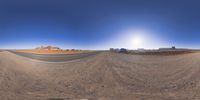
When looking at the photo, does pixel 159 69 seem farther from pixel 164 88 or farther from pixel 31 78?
pixel 31 78

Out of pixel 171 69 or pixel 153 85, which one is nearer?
pixel 153 85

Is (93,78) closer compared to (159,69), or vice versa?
(93,78)

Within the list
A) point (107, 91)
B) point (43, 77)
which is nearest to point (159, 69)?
point (107, 91)

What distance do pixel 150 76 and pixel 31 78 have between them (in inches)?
401

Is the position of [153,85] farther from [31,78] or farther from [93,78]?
[31,78]

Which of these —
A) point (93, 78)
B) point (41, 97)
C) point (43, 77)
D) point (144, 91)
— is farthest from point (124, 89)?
point (43, 77)

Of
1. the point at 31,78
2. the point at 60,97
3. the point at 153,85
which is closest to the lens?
the point at 60,97

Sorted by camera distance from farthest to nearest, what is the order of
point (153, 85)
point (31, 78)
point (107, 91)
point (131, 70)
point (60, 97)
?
point (131, 70), point (31, 78), point (153, 85), point (107, 91), point (60, 97)

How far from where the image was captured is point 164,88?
16031 mm

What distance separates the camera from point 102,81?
18.2m

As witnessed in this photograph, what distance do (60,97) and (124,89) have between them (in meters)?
4.72

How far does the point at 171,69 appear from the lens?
22.5 metres

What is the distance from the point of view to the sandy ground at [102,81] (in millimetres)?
14057

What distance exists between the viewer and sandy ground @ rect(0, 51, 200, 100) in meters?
14.1
